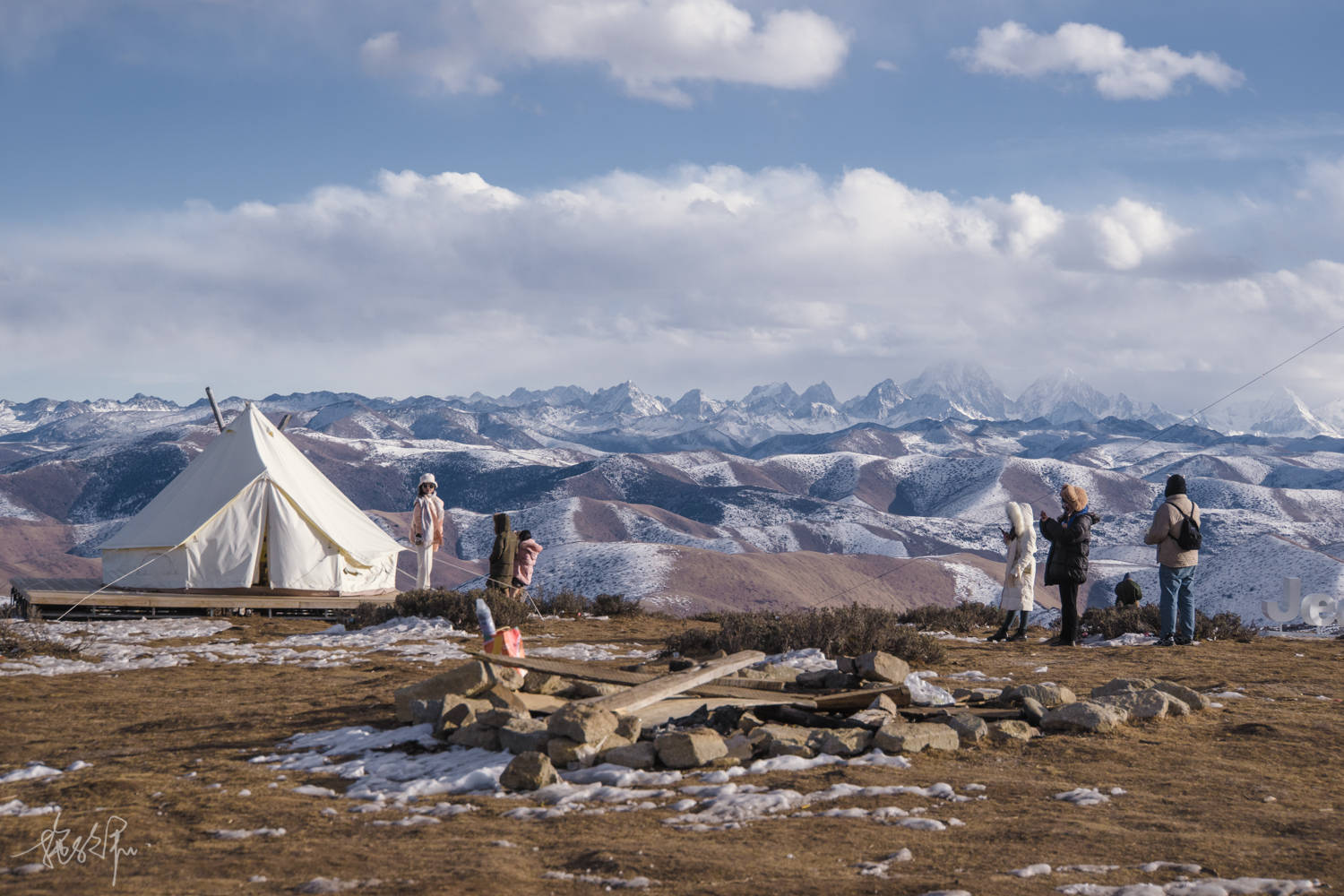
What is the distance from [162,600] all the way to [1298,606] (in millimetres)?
15824

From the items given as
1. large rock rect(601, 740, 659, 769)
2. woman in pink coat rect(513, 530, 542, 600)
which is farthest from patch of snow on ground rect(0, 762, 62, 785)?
woman in pink coat rect(513, 530, 542, 600)

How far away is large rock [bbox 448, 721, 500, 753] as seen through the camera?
18.9 feet

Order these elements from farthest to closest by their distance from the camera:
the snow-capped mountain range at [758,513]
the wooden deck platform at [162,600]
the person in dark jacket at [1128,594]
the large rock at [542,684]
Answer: the snow-capped mountain range at [758,513] < the person in dark jacket at [1128,594] < the wooden deck platform at [162,600] < the large rock at [542,684]

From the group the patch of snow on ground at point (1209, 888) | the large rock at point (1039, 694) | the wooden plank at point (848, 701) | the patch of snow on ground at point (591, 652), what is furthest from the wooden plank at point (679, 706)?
the patch of snow on ground at point (591, 652)

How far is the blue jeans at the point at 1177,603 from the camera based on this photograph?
11.1m

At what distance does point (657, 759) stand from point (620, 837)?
1.16 m

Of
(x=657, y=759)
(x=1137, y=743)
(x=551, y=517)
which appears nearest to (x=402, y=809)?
(x=657, y=759)

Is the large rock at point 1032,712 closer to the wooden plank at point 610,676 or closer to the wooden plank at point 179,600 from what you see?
the wooden plank at point 610,676

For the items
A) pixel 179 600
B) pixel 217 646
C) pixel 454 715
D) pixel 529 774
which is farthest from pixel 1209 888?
pixel 179 600

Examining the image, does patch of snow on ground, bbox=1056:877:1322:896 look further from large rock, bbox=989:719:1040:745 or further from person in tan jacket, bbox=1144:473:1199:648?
person in tan jacket, bbox=1144:473:1199:648

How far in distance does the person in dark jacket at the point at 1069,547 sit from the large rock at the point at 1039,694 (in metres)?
4.41

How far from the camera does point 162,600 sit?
47.6 feet

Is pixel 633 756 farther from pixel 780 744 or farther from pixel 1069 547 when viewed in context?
pixel 1069 547

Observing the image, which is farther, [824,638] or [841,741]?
[824,638]
